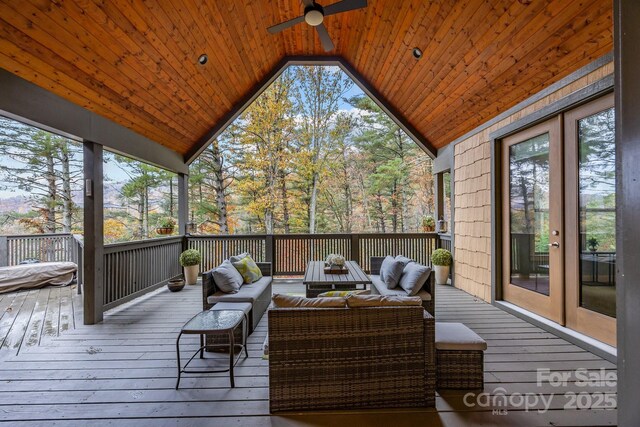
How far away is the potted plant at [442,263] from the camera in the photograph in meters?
5.79

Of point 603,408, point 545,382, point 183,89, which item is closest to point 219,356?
point 545,382

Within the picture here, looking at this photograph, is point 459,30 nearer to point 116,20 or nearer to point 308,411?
point 116,20

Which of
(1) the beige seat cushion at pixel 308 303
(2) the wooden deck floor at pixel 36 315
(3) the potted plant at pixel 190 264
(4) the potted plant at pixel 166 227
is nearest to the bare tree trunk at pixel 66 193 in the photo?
(2) the wooden deck floor at pixel 36 315

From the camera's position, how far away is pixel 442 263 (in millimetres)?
5805

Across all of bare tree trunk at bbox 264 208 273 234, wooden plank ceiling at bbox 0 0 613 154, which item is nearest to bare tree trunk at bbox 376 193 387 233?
bare tree trunk at bbox 264 208 273 234

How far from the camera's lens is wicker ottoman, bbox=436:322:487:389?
7.36 feet

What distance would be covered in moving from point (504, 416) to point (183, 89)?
5329mm

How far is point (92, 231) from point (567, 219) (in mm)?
5743

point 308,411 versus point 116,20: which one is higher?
point 116,20

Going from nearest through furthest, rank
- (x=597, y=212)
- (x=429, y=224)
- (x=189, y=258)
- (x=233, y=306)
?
(x=597, y=212) → (x=233, y=306) → (x=189, y=258) → (x=429, y=224)

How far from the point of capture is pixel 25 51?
8.80 feet

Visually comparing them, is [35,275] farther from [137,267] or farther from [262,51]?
[262,51]

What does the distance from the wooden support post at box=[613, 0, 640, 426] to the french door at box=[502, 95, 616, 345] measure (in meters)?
2.36

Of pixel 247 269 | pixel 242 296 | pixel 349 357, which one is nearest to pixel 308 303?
pixel 349 357
